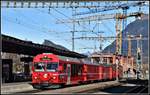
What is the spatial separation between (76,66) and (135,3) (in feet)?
26.7

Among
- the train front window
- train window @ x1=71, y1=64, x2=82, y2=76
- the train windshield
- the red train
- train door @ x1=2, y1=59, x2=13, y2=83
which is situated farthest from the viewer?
train door @ x1=2, y1=59, x2=13, y2=83

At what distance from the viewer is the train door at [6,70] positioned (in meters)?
48.6

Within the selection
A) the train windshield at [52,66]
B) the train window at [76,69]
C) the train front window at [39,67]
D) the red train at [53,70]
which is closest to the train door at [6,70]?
the train window at [76,69]

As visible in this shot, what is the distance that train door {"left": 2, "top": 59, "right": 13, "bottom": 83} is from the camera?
160ft

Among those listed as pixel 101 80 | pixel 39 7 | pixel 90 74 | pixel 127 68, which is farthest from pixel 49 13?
pixel 127 68

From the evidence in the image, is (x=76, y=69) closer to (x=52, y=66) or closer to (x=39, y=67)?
(x=52, y=66)

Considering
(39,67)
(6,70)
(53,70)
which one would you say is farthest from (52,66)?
(6,70)

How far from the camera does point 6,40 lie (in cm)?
3894

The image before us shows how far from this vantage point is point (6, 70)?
164 ft

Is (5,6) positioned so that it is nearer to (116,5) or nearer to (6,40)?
(6,40)

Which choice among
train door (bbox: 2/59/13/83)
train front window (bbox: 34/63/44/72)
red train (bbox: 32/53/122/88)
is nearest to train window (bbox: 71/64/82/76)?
red train (bbox: 32/53/122/88)

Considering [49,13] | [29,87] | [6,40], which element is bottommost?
[29,87]

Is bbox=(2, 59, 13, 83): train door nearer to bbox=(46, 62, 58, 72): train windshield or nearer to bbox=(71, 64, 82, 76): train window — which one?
bbox=(71, 64, 82, 76): train window

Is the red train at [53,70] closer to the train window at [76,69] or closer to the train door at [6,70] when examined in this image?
the train window at [76,69]
